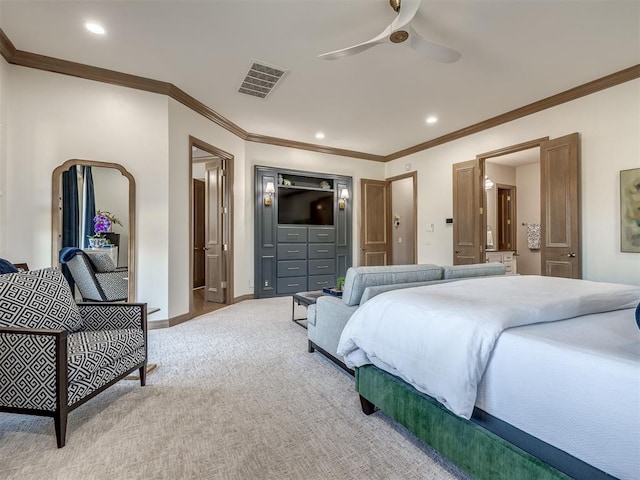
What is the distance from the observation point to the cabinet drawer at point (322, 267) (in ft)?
19.2

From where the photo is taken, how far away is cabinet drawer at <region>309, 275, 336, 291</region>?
19.2ft

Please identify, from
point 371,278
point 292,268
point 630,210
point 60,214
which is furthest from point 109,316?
point 630,210

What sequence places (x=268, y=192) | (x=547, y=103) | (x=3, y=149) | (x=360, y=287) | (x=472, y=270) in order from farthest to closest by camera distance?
(x=268, y=192) < (x=547, y=103) < (x=3, y=149) < (x=472, y=270) < (x=360, y=287)

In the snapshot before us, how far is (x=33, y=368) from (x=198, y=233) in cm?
499

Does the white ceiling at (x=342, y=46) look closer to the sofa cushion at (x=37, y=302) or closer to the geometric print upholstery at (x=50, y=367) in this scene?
the sofa cushion at (x=37, y=302)

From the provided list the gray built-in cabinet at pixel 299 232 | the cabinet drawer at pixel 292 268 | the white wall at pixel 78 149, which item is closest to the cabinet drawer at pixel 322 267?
the gray built-in cabinet at pixel 299 232

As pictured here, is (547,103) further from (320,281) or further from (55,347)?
(55,347)

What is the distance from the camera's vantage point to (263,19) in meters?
2.55

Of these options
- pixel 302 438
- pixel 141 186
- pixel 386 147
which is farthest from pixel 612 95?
pixel 141 186

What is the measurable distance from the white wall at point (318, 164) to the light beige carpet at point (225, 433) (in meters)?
3.18

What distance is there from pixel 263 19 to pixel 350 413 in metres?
3.01

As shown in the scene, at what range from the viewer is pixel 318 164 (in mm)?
6070

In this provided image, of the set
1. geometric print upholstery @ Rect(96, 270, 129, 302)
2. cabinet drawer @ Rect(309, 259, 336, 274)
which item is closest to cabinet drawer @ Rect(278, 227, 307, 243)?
cabinet drawer @ Rect(309, 259, 336, 274)

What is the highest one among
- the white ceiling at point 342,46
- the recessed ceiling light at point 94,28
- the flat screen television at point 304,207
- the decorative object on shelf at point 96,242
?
the recessed ceiling light at point 94,28
